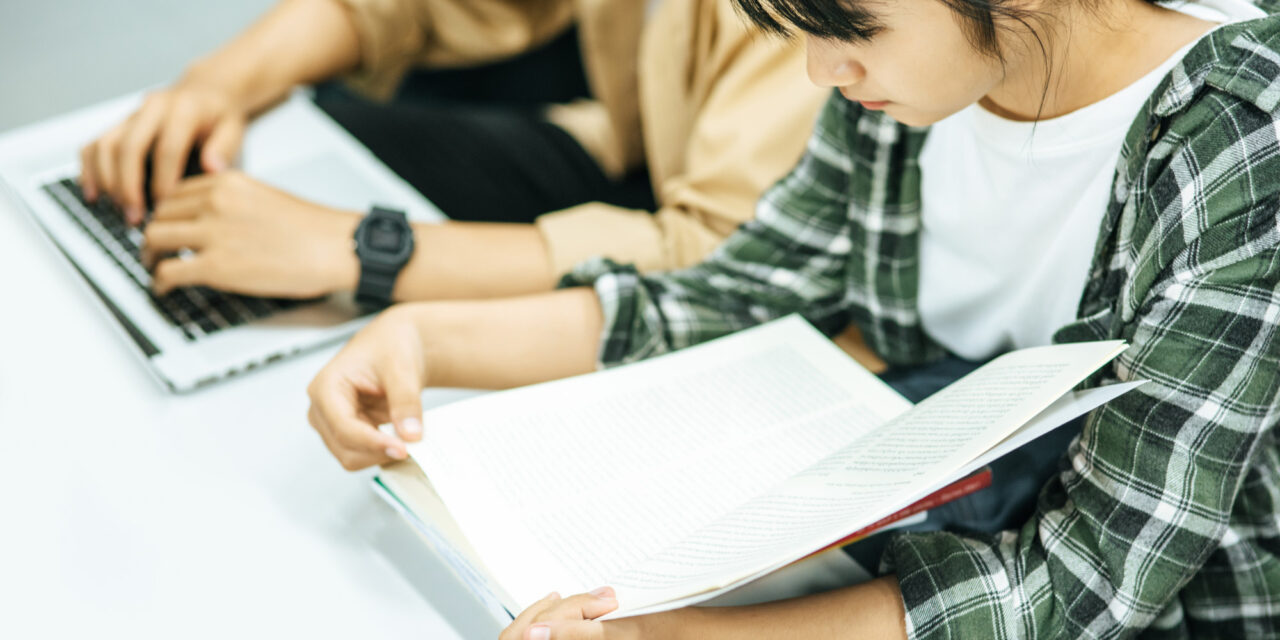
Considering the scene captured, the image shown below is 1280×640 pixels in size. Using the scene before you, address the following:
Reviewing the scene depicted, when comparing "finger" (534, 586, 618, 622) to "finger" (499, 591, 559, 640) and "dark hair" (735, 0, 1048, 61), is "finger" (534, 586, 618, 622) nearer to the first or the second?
"finger" (499, 591, 559, 640)

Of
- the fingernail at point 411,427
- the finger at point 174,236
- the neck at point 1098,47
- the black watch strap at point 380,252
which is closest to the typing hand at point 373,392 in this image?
the fingernail at point 411,427

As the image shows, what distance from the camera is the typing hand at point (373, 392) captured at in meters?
0.68

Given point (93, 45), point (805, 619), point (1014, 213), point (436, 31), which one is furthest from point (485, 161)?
point (93, 45)

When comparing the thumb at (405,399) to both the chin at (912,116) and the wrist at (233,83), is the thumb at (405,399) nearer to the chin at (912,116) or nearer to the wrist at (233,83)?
the chin at (912,116)

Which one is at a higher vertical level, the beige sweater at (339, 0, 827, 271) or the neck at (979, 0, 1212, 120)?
the beige sweater at (339, 0, 827, 271)

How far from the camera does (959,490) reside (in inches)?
27.2

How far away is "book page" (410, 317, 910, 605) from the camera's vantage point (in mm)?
617

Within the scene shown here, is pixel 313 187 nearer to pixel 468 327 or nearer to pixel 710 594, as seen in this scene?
pixel 468 327

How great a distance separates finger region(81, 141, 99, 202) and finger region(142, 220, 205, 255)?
119 millimetres

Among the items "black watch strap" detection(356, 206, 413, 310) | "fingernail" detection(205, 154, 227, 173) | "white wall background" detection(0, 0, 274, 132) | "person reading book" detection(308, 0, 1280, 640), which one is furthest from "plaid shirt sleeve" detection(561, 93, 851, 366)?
"white wall background" detection(0, 0, 274, 132)

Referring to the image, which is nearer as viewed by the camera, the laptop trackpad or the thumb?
the thumb

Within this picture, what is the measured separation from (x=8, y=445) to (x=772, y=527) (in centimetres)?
53

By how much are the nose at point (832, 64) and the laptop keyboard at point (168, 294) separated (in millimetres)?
495

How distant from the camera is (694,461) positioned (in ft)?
2.24
